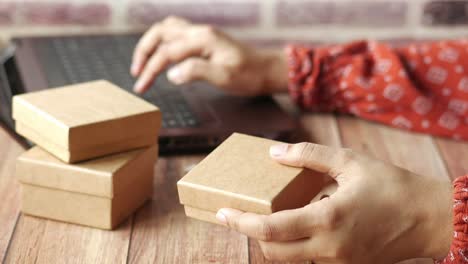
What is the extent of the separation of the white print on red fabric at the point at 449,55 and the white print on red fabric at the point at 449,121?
0.10 metres

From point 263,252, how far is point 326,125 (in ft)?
1.54

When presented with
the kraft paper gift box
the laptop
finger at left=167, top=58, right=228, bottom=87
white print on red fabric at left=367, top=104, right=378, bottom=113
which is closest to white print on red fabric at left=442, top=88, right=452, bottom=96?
white print on red fabric at left=367, top=104, right=378, bottom=113

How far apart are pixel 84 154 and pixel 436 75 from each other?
2.08ft

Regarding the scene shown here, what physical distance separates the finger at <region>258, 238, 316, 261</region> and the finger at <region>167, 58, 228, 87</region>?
1.53ft

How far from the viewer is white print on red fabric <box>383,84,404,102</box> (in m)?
1.26

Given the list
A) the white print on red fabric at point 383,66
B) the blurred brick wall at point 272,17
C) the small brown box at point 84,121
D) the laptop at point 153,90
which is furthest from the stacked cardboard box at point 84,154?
the blurred brick wall at point 272,17

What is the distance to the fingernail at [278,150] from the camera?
850 mm

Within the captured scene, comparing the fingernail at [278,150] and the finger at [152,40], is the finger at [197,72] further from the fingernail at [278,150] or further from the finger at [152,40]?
the fingernail at [278,150]

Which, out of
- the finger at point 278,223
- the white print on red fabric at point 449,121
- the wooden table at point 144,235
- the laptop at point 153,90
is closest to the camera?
the finger at point 278,223

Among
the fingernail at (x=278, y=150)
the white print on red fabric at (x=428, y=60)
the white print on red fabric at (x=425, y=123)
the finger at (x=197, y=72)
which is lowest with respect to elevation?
the white print on red fabric at (x=425, y=123)

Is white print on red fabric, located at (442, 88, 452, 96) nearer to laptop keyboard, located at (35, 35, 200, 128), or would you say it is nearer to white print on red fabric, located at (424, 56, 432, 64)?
white print on red fabric, located at (424, 56, 432, 64)

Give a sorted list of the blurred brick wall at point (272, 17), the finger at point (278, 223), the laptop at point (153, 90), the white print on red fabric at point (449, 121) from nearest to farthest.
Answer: the finger at point (278, 223) < the laptop at point (153, 90) < the white print on red fabric at point (449, 121) < the blurred brick wall at point (272, 17)

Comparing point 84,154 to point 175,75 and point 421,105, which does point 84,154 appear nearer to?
point 175,75

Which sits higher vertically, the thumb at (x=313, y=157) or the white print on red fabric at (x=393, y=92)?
the thumb at (x=313, y=157)
